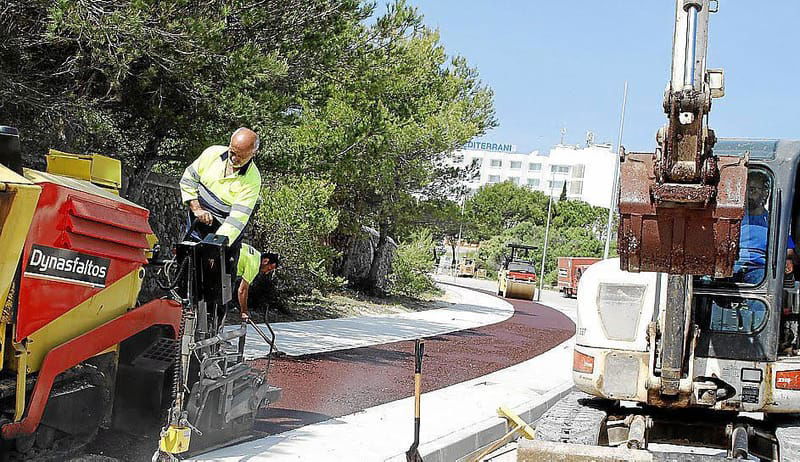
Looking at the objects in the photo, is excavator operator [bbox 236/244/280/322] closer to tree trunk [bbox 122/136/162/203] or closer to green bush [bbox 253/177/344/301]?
tree trunk [bbox 122/136/162/203]

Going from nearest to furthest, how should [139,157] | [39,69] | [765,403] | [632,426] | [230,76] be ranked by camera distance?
[765,403] < [632,426] < [39,69] < [230,76] < [139,157]

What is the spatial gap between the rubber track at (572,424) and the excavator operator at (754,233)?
55.7 inches

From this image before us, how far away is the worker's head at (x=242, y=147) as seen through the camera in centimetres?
613

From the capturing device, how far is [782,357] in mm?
6016

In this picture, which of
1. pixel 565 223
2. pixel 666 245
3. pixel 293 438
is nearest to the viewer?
pixel 666 245

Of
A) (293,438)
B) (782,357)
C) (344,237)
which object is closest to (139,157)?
(293,438)

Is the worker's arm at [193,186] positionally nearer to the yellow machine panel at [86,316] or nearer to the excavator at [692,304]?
the yellow machine panel at [86,316]

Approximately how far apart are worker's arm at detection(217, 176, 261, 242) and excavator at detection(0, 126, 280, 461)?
0.15m

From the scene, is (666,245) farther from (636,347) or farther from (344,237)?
(344,237)

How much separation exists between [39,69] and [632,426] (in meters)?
8.31

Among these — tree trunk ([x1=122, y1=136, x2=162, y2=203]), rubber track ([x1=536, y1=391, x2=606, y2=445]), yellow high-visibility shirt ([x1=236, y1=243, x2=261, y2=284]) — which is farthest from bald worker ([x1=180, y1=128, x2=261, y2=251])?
tree trunk ([x1=122, y1=136, x2=162, y2=203])

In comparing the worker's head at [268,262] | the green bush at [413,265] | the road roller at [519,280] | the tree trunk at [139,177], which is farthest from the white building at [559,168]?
the worker's head at [268,262]

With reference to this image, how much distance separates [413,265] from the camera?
94.6 feet

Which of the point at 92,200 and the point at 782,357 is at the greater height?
the point at 92,200
